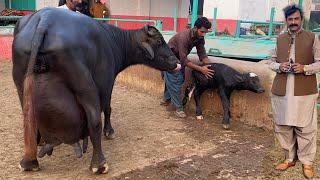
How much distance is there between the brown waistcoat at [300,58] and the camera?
4129 mm

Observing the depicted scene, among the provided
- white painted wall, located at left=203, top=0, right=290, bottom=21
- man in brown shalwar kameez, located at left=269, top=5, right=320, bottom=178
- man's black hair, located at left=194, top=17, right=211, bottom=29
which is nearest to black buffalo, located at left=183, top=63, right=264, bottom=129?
man's black hair, located at left=194, top=17, right=211, bottom=29

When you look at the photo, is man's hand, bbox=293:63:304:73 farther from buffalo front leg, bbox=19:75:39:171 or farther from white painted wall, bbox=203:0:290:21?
white painted wall, bbox=203:0:290:21

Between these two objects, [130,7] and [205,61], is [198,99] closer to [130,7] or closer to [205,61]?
[205,61]

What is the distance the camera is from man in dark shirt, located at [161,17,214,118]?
5969 millimetres

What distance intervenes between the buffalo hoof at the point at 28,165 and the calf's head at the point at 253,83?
10.2ft

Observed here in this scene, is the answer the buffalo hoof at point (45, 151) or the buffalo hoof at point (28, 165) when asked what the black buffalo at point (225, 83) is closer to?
the buffalo hoof at point (45, 151)

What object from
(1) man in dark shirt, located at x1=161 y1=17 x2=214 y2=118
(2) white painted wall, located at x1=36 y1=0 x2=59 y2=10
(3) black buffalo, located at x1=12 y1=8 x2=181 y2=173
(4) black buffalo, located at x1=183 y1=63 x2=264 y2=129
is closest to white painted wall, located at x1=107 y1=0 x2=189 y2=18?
(2) white painted wall, located at x1=36 y1=0 x2=59 y2=10

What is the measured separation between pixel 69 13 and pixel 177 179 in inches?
77.9

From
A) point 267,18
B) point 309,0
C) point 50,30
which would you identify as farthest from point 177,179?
point 267,18

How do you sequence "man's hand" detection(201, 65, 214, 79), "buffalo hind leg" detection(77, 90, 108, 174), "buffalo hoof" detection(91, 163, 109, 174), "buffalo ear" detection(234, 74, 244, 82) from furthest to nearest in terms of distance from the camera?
"man's hand" detection(201, 65, 214, 79), "buffalo ear" detection(234, 74, 244, 82), "buffalo hoof" detection(91, 163, 109, 174), "buffalo hind leg" detection(77, 90, 108, 174)

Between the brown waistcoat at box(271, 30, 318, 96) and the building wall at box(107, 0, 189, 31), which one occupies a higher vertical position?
the building wall at box(107, 0, 189, 31)

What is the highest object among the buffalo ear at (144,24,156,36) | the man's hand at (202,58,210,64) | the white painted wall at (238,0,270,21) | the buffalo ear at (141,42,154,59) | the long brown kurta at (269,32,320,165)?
the white painted wall at (238,0,270,21)

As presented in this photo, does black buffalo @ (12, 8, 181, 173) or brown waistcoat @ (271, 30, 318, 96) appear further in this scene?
brown waistcoat @ (271, 30, 318, 96)

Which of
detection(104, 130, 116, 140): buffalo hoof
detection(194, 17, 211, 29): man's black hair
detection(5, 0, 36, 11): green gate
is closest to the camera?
detection(104, 130, 116, 140): buffalo hoof
